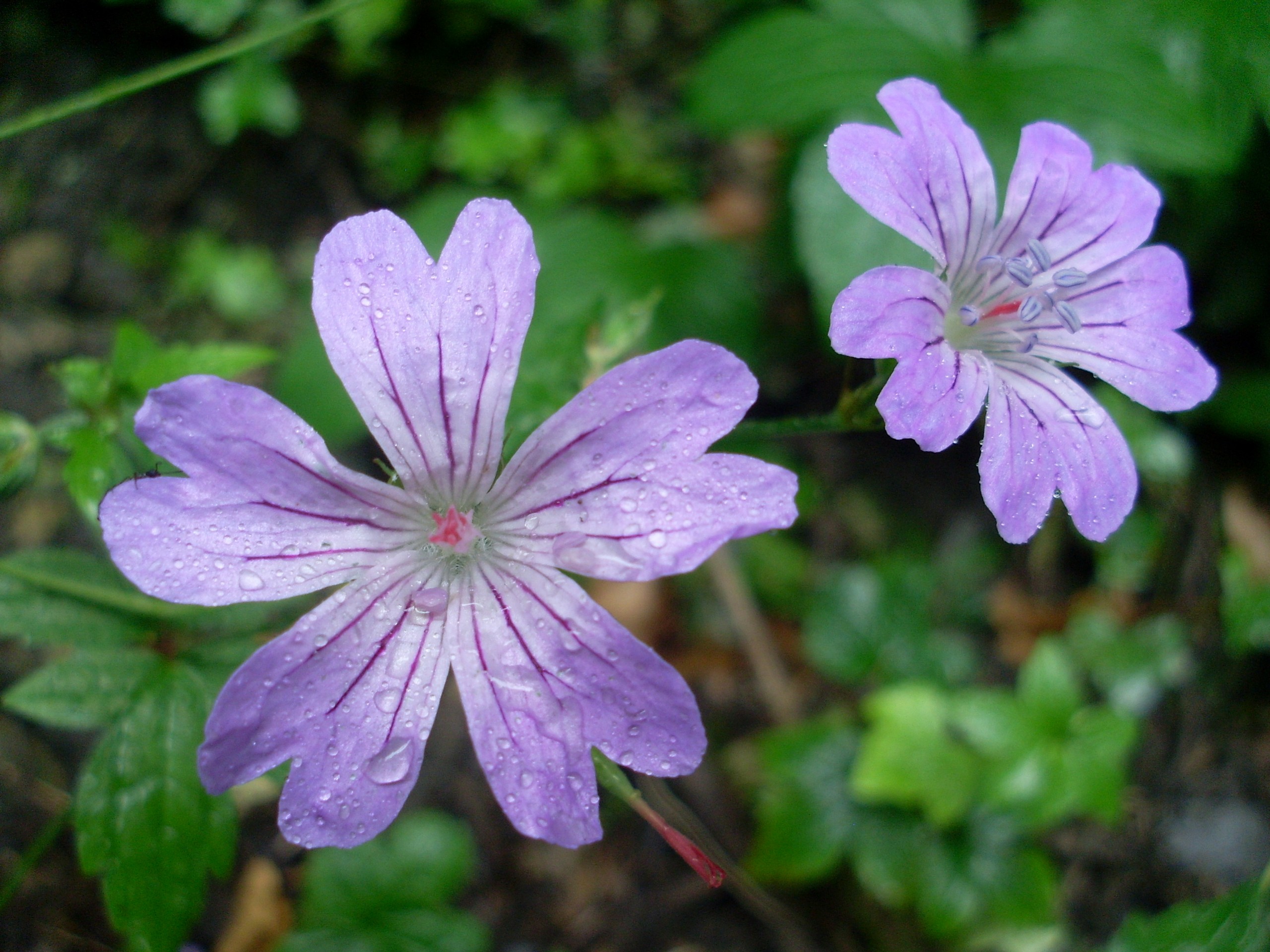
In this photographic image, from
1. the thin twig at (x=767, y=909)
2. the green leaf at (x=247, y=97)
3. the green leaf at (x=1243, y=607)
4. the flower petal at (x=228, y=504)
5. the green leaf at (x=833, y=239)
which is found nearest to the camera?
the flower petal at (x=228, y=504)

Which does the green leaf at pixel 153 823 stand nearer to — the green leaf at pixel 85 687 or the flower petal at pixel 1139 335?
the green leaf at pixel 85 687

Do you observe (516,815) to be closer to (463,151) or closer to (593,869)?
(593,869)

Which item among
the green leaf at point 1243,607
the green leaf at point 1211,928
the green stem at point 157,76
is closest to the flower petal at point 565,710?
the green leaf at point 1211,928

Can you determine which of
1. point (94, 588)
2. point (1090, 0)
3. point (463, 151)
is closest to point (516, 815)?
point (94, 588)

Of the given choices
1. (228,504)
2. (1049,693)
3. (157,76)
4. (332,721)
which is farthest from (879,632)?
(157,76)

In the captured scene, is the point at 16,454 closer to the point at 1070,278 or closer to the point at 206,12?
the point at 1070,278

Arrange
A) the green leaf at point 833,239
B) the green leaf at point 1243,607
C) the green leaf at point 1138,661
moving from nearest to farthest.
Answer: the green leaf at point 833,239 → the green leaf at point 1243,607 → the green leaf at point 1138,661


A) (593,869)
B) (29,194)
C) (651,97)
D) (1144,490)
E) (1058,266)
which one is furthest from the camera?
(651,97)

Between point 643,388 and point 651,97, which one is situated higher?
point 651,97
